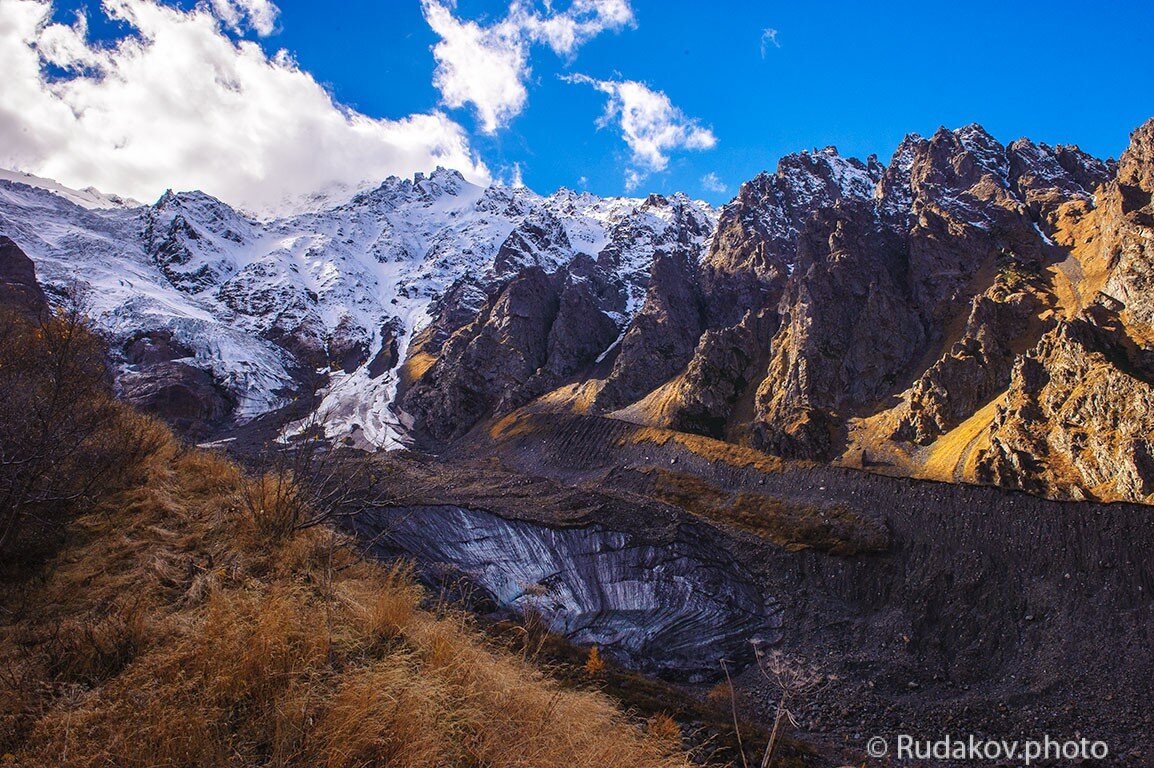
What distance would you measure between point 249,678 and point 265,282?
188 metres

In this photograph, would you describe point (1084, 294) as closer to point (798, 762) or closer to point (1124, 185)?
point (1124, 185)

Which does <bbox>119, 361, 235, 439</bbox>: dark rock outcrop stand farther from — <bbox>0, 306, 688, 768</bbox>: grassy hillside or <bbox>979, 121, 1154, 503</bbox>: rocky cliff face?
<bbox>979, 121, 1154, 503</bbox>: rocky cliff face

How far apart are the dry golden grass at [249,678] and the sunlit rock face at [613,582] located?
68.0 feet

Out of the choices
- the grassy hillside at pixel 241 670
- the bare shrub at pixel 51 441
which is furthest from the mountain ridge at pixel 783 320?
the grassy hillside at pixel 241 670

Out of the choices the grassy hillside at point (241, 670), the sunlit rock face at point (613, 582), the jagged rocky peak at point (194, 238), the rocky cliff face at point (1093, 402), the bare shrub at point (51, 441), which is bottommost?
the sunlit rock face at point (613, 582)

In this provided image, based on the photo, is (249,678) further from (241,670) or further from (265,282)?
(265,282)

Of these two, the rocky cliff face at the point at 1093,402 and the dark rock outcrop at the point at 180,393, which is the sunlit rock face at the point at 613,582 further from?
the dark rock outcrop at the point at 180,393

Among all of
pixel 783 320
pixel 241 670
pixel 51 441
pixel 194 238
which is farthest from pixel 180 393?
pixel 241 670

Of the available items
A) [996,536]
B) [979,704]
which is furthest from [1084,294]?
[979,704]

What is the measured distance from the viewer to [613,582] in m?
28.0

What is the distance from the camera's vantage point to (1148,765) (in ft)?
58.7

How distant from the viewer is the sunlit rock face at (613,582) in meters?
26.1

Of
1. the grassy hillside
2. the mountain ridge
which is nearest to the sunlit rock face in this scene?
the mountain ridge

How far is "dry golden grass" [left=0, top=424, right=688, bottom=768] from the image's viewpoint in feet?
8.70
